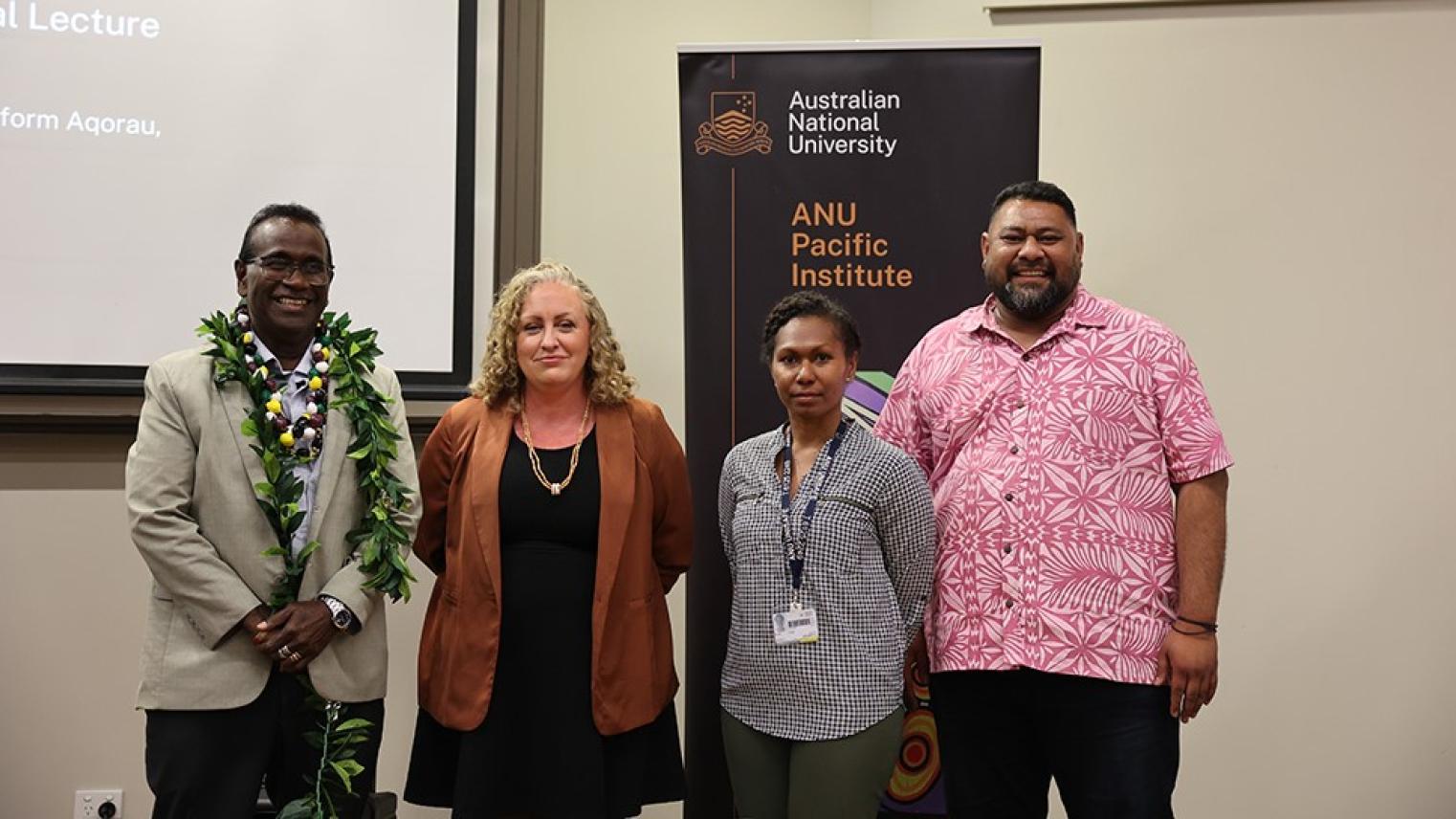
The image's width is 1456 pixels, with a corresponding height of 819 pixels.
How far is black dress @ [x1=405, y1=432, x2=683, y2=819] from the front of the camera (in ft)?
7.35

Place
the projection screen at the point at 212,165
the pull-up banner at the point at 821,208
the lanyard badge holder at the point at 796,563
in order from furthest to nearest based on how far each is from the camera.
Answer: the projection screen at the point at 212,165 → the pull-up banner at the point at 821,208 → the lanyard badge holder at the point at 796,563

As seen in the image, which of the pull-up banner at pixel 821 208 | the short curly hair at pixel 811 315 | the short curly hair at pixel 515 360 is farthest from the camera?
the pull-up banner at pixel 821 208

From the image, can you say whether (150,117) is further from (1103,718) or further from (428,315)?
(1103,718)

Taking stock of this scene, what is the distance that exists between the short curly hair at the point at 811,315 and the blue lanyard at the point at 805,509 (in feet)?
0.54

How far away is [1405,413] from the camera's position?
3.23m

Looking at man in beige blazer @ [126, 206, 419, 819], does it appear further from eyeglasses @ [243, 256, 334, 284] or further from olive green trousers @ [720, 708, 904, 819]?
olive green trousers @ [720, 708, 904, 819]

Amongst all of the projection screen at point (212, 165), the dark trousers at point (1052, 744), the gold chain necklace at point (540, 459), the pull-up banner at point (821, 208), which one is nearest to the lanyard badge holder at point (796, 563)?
the dark trousers at point (1052, 744)

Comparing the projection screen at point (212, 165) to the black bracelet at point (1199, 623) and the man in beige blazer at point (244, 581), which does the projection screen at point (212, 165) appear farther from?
the black bracelet at point (1199, 623)

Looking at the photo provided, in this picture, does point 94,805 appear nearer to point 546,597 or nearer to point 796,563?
point 546,597

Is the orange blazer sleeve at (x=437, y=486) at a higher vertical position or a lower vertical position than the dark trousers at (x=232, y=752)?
higher

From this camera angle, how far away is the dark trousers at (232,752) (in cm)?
202

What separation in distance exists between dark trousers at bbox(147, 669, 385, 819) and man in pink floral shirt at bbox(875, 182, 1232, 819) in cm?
118

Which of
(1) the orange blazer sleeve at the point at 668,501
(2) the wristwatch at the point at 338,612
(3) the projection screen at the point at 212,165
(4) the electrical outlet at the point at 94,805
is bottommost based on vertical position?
(4) the electrical outlet at the point at 94,805

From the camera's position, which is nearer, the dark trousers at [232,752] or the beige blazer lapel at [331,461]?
the dark trousers at [232,752]
